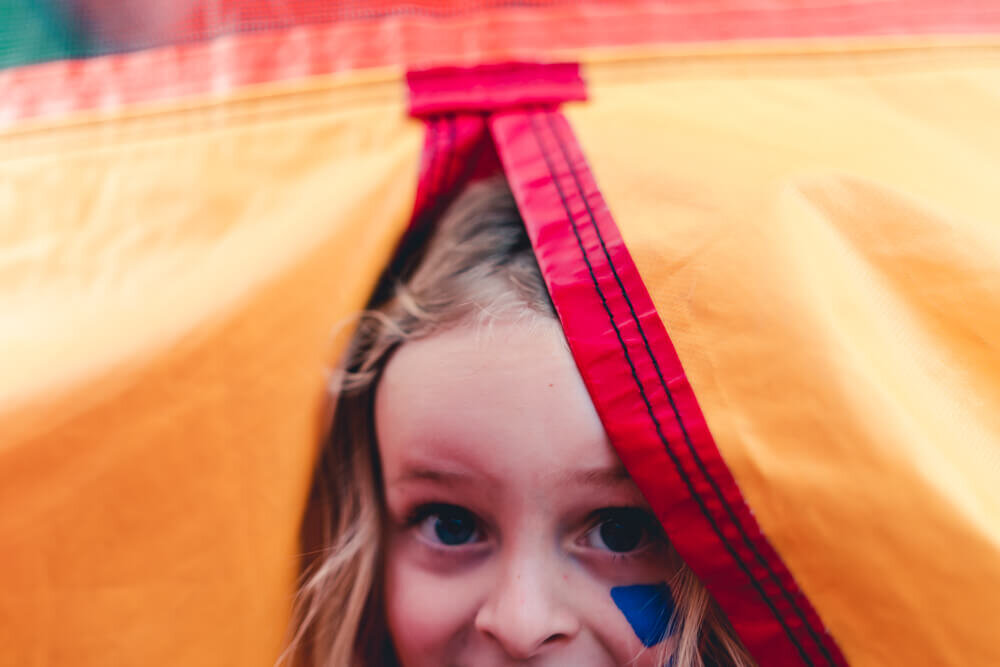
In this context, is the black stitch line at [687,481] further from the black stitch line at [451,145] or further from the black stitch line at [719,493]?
the black stitch line at [451,145]

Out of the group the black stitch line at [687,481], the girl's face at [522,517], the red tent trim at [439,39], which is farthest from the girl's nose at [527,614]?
the red tent trim at [439,39]

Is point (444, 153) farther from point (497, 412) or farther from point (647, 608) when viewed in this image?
point (647, 608)

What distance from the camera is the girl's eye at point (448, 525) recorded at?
65 centimetres

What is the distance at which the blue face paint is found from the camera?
23.5 inches

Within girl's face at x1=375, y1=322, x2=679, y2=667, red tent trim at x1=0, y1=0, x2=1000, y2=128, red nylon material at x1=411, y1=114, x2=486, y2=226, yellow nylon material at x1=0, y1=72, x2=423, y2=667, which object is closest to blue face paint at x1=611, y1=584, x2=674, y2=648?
girl's face at x1=375, y1=322, x2=679, y2=667

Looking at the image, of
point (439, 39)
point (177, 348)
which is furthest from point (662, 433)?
point (439, 39)

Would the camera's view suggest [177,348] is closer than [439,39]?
Yes

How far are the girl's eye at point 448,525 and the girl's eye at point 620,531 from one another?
3.7 inches

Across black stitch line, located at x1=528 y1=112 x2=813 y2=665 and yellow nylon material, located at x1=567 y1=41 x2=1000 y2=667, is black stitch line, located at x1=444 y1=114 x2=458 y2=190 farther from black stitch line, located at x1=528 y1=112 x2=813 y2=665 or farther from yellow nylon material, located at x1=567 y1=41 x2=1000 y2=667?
black stitch line, located at x1=528 y1=112 x2=813 y2=665

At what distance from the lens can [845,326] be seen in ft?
1.79

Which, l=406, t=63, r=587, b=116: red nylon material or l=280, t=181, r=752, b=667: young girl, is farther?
l=406, t=63, r=587, b=116: red nylon material

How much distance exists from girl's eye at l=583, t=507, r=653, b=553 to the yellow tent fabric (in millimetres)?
107

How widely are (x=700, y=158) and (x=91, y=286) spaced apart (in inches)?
20.6

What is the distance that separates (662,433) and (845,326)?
0.14 meters
